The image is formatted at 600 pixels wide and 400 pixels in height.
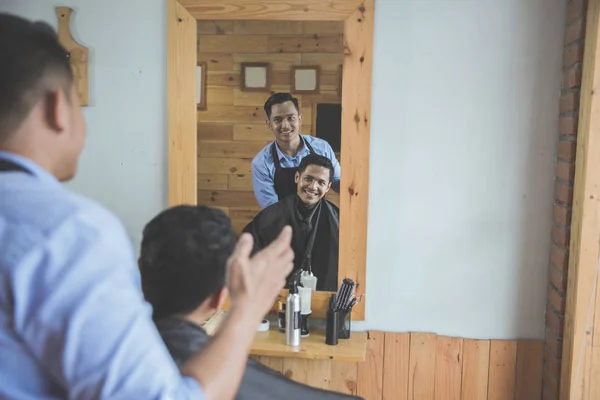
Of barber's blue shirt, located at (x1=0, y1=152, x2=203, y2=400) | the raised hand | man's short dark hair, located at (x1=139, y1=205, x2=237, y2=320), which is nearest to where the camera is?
barber's blue shirt, located at (x1=0, y1=152, x2=203, y2=400)

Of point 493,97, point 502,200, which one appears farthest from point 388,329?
point 493,97

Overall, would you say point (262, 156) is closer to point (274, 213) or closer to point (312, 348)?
point (274, 213)

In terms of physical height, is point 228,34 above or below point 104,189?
above

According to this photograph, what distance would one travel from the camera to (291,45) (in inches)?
88.4

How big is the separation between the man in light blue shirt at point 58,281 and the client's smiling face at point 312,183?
159cm

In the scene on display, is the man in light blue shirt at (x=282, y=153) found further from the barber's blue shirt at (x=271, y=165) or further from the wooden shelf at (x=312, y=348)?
the wooden shelf at (x=312, y=348)

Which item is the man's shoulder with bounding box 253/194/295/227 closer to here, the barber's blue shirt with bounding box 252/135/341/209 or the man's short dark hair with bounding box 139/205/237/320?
the barber's blue shirt with bounding box 252/135/341/209

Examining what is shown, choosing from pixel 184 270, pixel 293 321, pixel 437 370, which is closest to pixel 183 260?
pixel 184 270

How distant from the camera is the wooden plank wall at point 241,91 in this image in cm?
224

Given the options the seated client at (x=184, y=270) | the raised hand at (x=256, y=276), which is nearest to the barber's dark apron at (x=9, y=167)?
the raised hand at (x=256, y=276)

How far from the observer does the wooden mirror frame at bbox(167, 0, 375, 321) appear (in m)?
2.23

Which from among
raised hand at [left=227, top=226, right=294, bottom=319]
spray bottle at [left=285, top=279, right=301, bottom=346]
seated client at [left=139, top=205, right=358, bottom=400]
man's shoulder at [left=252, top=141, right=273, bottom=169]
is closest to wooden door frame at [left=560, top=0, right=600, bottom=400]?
spray bottle at [left=285, top=279, right=301, bottom=346]

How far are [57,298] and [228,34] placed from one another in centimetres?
181

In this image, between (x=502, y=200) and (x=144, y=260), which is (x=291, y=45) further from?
(x=144, y=260)
